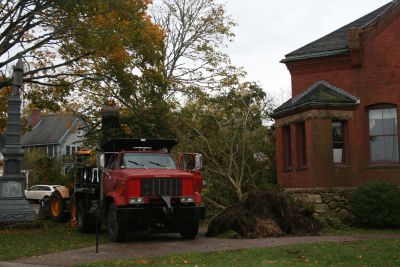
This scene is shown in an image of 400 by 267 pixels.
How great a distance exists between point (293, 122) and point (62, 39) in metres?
8.94

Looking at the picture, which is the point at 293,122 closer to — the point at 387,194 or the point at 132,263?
the point at 387,194

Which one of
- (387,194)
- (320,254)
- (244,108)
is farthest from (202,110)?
(320,254)

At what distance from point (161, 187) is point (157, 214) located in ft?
2.34

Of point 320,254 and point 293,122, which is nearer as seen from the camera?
point 320,254

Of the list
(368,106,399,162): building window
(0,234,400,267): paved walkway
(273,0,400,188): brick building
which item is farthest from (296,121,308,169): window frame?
(0,234,400,267): paved walkway

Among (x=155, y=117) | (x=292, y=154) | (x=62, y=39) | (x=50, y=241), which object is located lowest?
(x=50, y=241)

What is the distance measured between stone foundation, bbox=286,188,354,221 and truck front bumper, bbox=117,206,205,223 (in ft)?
17.9

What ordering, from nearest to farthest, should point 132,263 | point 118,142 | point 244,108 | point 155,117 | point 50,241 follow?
point 132,263 → point 50,241 → point 118,142 → point 244,108 → point 155,117

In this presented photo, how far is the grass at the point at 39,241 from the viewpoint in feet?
44.8

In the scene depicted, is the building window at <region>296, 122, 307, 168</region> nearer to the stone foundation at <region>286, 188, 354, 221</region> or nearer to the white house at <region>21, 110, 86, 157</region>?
the stone foundation at <region>286, 188, 354, 221</region>

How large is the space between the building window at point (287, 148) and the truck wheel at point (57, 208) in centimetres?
→ 896

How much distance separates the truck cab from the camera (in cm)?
1491

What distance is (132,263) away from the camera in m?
11.4

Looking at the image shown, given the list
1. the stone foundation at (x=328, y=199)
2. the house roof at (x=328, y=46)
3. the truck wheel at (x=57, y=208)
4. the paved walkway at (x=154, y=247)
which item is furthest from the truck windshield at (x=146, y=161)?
the truck wheel at (x=57, y=208)
